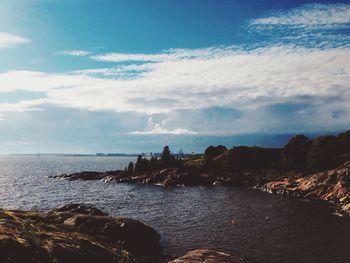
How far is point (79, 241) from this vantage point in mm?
41719

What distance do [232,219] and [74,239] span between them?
153ft

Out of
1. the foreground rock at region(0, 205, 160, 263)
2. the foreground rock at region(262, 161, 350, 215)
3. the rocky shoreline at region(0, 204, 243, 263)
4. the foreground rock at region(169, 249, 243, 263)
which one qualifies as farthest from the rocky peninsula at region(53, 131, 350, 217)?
the foreground rock at region(0, 205, 160, 263)

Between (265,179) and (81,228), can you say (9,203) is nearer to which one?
(81,228)

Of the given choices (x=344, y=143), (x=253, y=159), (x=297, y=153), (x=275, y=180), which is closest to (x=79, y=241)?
(x=275, y=180)

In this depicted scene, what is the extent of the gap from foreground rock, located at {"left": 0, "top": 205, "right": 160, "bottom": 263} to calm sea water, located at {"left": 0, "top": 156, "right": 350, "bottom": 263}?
22.1 ft

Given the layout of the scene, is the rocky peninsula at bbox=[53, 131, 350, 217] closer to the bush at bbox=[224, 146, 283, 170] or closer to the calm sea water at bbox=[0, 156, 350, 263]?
the bush at bbox=[224, 146, 283, 170]

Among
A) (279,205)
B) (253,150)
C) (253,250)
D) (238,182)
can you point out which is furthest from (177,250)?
(253,150)

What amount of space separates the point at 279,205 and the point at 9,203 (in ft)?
254

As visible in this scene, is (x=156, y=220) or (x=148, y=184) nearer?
(x=156, y=220)

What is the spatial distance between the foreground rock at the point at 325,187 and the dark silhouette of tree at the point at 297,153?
2706 cm

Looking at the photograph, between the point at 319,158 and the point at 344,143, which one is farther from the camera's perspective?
the point at 344,143

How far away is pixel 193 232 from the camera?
68.0 m

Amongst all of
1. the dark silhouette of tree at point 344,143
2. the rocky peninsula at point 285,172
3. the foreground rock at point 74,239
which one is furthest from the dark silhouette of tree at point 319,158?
the foreground rock at point 74,239

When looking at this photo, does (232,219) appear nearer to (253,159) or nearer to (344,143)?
(344,143)
